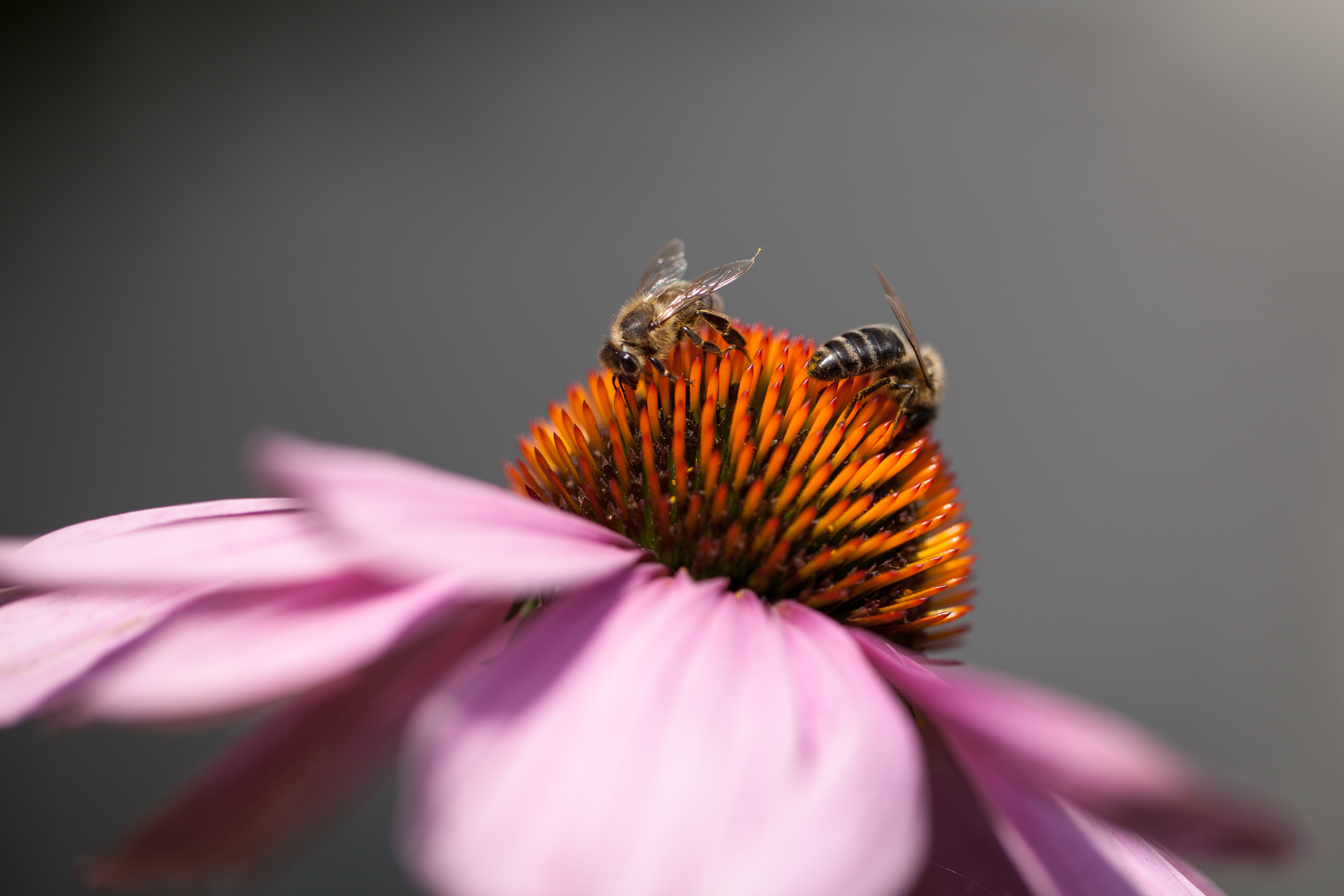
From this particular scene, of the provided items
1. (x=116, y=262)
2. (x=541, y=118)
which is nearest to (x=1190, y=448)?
(x=541, y=118)

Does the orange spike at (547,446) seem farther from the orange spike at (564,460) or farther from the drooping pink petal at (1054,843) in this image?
the drooping pink petal at (1054,843)

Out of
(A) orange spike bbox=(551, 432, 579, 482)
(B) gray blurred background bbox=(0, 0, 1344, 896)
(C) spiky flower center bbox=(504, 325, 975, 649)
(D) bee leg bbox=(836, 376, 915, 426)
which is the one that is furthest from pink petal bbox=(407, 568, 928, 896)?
(B) gray blurred background bbox=(0, 0, 1344, 896)

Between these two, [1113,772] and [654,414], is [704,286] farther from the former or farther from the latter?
[1113,772]

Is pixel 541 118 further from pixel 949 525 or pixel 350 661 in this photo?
pixel 350 661

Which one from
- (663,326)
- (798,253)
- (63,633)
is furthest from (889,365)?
(798,253)

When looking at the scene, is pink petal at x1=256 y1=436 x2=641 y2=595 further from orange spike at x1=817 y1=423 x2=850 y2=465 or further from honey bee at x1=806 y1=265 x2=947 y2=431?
honey bee at x1=806 y1=265 x2=947 y2=431

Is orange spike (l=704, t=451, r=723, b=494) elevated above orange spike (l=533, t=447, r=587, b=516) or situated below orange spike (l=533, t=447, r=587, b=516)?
above

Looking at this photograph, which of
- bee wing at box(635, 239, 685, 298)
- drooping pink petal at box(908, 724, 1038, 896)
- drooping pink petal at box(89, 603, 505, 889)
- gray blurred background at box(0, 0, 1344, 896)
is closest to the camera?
drooping pink petal at box(89, 603, 505, 889)

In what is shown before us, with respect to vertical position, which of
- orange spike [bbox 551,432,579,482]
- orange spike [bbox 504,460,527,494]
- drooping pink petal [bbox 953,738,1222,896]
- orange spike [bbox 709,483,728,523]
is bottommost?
drooping pink petal [bbox 953,738,1222,896]
